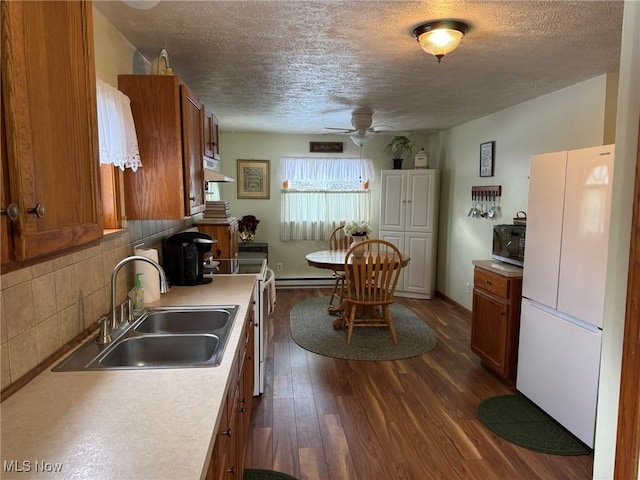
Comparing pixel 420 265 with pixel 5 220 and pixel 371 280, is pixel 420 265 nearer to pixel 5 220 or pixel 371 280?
pixel 371 280

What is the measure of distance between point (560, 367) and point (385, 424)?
1.10 meters

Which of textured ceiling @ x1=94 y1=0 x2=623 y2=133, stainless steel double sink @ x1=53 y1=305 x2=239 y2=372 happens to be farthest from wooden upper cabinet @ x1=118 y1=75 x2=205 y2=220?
stainless steel double sink @ x1=53 y1=305 x2=239 y2=372

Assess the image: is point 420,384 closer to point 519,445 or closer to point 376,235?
point 519,445

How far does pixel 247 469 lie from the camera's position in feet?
6.89

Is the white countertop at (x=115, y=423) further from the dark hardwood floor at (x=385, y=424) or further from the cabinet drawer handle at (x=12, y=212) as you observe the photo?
the dark hardwood floor at (x=385, y=424)

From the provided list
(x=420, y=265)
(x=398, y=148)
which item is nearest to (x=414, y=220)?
(x=420, y=265)

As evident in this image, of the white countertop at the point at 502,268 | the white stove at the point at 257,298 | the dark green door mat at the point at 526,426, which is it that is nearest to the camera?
the dark green door mat at the point at 526,426

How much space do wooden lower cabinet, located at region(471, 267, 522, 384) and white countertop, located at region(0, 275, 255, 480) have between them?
229 cm

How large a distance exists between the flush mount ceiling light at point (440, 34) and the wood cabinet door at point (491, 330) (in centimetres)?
188

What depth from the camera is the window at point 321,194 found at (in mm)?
5922

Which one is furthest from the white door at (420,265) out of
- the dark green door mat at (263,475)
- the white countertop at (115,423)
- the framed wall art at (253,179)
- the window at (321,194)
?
the white countertop at (115,423)

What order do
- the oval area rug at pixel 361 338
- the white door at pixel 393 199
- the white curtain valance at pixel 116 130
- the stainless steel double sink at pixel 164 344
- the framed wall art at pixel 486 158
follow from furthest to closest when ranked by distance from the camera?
1. the white door at pixel 393 199
2. the framed wall art at pixel 486 158
3. the oval area rug at pixel 361 338
4. the white curtain valance at pixel 116 130
5. the stainless steel double sink at pixel 164 344

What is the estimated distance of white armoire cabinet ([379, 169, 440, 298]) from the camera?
5.34 metres

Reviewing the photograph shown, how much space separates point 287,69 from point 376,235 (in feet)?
12.3
